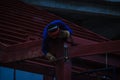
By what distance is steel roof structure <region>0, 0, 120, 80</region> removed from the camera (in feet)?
20.6

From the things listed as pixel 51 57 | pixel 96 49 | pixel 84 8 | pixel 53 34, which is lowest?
pixel 84 8

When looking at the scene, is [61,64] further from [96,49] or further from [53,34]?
[96,49]

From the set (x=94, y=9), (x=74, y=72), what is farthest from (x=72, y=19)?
(x=74, y=72)

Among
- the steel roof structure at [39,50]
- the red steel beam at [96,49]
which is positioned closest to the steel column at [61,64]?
the steel roof structure at [39,50]

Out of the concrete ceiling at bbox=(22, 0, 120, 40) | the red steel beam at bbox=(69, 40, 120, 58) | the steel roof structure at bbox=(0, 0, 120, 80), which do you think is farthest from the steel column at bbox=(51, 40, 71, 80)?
the concrete ceiling at bbox=(22, 0, 120, 40)

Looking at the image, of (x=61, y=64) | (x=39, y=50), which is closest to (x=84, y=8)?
(x=39, y=50)

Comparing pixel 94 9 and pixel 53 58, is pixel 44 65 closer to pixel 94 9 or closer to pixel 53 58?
pixel 53 58

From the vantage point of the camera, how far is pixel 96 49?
627 centimetres

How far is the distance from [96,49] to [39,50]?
3.20ft

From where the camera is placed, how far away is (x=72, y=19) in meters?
15.5

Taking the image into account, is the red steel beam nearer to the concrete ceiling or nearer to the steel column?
the steel column

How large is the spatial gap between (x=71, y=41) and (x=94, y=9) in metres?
8.14

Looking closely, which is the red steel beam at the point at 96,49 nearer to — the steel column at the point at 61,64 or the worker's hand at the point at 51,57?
the steel column at the point at 61,64

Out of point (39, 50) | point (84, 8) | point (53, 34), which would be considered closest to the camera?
point (53, 34)
